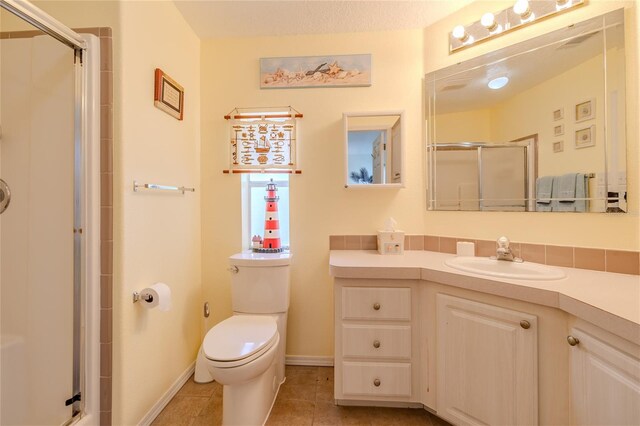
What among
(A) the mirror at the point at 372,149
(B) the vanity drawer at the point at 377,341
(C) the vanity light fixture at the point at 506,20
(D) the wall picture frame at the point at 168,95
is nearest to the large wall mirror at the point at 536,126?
(C) the vanity light fixture at the point at 506,20

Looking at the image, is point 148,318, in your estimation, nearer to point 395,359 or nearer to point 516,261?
point 395,359

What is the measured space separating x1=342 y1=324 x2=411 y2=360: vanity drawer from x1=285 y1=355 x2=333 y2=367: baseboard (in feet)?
1.98

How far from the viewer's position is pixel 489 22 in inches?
59.9

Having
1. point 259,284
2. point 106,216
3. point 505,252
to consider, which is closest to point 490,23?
point 505,252

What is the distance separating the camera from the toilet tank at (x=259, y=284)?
163cm

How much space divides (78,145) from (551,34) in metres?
2.37

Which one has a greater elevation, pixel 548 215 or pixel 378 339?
pixel 548 215

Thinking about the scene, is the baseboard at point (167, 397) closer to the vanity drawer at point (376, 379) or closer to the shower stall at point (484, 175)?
the vanity drawer at point (376, 379)

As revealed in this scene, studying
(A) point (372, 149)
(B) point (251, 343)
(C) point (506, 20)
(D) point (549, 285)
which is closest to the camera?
(D) point (549, 285)

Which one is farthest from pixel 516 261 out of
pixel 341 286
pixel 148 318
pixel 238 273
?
pixel 148 318

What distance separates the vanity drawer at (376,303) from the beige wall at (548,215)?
655 millimetres

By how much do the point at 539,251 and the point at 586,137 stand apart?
0.59m

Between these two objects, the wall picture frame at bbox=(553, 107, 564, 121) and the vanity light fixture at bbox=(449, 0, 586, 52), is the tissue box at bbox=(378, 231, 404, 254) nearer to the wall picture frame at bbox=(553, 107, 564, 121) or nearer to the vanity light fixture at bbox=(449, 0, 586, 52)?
the wall picture frame at bbox=(553, 107, 564, 121)

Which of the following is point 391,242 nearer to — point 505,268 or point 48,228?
point 505,268
